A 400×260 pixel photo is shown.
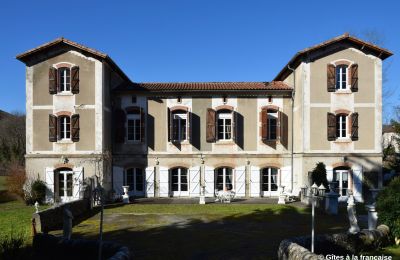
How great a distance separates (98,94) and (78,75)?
1.41 m

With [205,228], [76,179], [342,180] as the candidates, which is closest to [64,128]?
[76,179]

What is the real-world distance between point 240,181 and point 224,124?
3228 millimetres

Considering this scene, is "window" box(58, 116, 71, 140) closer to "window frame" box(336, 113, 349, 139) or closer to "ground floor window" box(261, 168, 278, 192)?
"ground floor window" box(261, 168, 278, 192)

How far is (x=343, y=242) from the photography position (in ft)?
29.4

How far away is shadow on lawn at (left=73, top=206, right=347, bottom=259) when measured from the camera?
30.5ft

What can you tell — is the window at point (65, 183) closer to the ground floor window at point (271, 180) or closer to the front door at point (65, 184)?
the front door at point (65, 184)

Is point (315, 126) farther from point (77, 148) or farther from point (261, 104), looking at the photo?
point (77, 148)

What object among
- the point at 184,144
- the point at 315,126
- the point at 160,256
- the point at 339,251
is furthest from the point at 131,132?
the point at 339,251

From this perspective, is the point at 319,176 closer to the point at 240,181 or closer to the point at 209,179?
the point at 240,181

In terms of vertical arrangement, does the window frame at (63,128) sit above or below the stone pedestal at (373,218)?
above

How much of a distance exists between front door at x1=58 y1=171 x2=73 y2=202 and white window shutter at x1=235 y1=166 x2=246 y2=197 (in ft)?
28.4

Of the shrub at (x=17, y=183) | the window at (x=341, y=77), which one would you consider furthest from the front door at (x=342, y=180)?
the shrub at (x=17, y=183)

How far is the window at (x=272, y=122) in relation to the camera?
21562 mm

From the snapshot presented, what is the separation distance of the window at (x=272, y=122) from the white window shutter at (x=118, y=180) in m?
8.42
